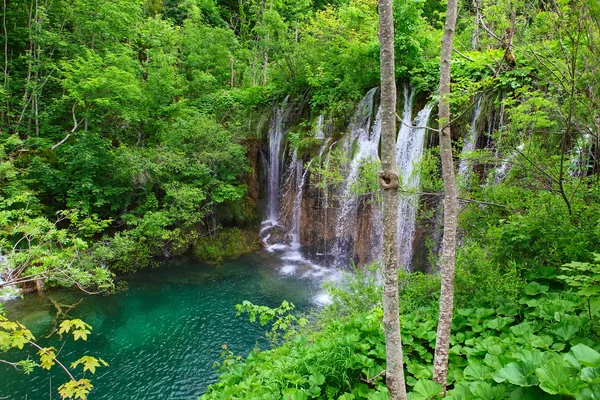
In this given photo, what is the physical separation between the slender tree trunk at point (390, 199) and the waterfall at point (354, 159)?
7.40m

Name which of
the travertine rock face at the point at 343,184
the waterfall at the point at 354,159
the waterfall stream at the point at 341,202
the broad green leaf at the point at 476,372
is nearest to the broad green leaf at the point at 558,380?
the broad green leaf at the point at 476,372

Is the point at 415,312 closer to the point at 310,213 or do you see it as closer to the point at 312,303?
the point at 312,303

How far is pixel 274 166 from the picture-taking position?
45.2 ft

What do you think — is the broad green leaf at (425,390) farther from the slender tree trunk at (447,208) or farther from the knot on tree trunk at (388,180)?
the knot on tree trunk at (388,180)

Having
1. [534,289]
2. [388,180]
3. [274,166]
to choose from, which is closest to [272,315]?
[388,180]

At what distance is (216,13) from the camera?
66.2 feet

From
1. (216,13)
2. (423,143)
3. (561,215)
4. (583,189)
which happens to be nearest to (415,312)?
(561,215)

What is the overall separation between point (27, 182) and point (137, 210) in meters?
3.17

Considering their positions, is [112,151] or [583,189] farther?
[112,151]

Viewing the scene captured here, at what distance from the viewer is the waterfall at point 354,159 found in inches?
409

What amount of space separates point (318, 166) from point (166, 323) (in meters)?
5.75

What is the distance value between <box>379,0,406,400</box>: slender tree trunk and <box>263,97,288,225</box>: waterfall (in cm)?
1116

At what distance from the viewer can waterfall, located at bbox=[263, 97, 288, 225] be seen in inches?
534

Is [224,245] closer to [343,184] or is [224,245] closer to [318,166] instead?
[343,184]
